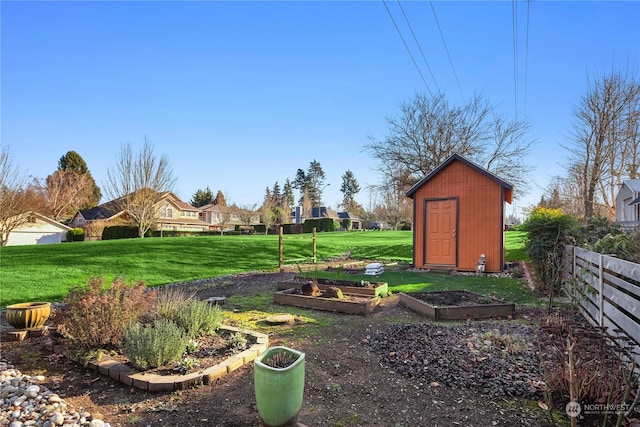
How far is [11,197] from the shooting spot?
2178cm

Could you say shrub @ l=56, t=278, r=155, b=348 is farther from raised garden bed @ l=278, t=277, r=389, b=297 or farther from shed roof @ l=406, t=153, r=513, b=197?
shed roof @ l=406, t=153, r=513, b=197

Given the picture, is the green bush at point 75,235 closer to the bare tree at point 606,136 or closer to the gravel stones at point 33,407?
the gravel stones at point 33,407

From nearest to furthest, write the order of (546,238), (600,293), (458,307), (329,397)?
1. (329,397)
2. (600,293)
3. (458,307)
4. (546,238)

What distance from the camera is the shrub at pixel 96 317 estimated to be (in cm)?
385

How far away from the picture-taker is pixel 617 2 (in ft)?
30.9

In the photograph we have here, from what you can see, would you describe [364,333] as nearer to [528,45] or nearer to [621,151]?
[528,45]

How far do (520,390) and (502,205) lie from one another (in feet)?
29.0

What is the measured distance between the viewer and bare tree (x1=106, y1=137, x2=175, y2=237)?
23188 millimetres

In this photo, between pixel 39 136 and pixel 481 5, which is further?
pixel 39 136

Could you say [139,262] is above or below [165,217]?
below

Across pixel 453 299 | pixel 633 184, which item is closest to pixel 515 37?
pixel 453 299

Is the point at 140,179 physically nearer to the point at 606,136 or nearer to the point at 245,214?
the point at 245,214

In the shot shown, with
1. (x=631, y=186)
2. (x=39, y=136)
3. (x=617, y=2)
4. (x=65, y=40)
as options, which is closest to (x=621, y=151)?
(x=631, y=186)

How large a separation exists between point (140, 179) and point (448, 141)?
21.3 metres
